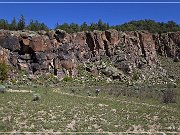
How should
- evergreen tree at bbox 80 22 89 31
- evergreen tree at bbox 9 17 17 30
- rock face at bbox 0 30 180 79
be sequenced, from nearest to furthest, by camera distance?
rock face at bbox 0 30 180 79 → evergreen tree at bbox 9 17 17 30 → evergreen tree at bbox 80 22 89 31

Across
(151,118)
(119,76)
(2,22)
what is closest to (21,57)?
(119,76)

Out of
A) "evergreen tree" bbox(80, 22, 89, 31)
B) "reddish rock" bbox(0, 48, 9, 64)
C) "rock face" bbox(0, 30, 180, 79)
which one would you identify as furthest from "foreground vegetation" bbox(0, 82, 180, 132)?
"evergreen tree" bbox(80, 22, 89, 31)

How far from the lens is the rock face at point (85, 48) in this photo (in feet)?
229

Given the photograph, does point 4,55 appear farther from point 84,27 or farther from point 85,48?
point 84,27

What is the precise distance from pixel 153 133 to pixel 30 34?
56163mm

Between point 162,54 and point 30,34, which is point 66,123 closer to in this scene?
point 30,34

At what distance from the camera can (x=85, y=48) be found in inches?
3319

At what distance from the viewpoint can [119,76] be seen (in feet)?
254

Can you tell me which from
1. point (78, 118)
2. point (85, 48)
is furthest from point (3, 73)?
point (78, 118)

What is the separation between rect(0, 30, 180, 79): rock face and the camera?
69750 millimetres

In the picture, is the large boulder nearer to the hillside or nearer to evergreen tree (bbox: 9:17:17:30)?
the hillside

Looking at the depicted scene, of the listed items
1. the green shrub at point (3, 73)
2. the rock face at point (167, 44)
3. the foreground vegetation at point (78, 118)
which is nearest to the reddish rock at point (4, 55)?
the green shrub at point (3, 73)

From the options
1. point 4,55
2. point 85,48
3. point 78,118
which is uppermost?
point 85,48

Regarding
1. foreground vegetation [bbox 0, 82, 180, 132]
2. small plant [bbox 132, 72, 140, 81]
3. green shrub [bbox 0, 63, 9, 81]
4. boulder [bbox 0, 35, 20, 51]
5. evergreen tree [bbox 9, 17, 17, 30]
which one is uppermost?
evergreen tree [bbox 9, 17, 17, 30]
